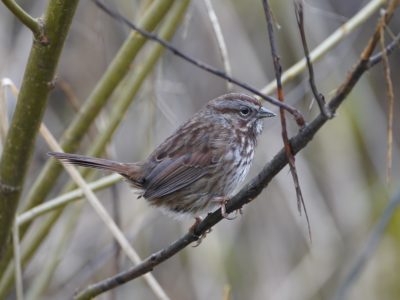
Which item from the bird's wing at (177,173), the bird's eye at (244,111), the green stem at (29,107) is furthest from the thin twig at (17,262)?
the bird's eye at (244,111)

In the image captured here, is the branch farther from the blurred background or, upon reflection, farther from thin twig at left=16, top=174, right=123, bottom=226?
the blurred background

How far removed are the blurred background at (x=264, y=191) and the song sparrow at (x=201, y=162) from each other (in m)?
0.89

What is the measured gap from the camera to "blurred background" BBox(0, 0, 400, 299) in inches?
163

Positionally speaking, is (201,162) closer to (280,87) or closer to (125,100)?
(125,100)

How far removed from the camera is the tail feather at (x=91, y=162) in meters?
2.64

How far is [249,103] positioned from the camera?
123 inches

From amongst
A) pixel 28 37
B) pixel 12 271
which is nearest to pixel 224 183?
pixel 12 271

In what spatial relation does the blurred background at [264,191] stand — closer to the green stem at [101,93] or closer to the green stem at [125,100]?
the green stem at [125,100]

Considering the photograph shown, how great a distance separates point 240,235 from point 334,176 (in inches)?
27.2

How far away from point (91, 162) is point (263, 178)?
1172mm

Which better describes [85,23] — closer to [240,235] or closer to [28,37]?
[28,37]

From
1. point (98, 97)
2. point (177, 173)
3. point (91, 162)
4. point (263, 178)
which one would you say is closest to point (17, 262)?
point (91, 162)

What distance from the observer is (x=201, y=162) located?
9.80 feet

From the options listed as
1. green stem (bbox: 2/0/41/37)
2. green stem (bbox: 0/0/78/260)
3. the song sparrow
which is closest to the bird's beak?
the song sparrow
